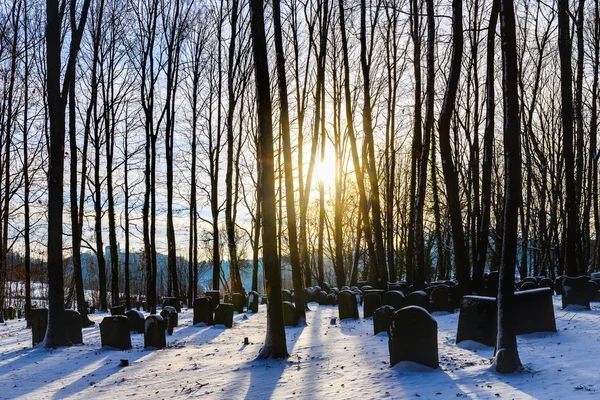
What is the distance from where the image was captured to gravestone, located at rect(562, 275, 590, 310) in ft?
30.8

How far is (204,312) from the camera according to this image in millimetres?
12953

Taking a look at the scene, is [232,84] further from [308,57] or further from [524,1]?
[524,1]

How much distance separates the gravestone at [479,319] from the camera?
22.3 ft

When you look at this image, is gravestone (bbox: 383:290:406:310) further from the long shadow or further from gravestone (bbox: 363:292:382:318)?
the long shadow

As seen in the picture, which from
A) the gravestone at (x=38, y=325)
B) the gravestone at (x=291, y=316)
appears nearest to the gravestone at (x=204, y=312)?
the gravestone at (x=291, y=316)

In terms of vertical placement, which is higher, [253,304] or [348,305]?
[348,305]

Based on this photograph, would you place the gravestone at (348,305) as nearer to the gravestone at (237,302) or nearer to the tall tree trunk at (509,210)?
the gravestone at (237,302)

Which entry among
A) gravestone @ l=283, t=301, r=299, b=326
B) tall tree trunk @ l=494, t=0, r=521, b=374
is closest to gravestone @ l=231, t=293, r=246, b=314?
gravestone @ l=283, t=301, r=299, b=326

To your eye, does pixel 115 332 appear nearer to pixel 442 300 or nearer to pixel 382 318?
pixel 382 318

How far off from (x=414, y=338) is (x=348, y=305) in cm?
641

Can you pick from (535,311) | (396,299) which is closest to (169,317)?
(396,299)

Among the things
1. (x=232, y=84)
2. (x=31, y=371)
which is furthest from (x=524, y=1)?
(x=31, y=371)

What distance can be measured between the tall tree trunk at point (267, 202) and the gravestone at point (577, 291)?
6406 mm

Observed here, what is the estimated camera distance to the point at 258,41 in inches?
299
